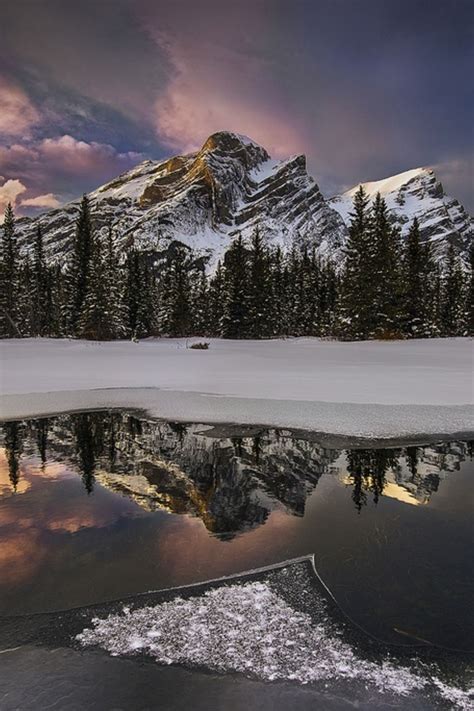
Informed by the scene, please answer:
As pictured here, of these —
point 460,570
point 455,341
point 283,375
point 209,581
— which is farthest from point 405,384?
point 455,341

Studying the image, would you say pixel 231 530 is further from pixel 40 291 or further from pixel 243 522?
pixel 40 291

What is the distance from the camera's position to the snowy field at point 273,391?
316 inches

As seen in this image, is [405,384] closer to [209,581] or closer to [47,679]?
[209,581]

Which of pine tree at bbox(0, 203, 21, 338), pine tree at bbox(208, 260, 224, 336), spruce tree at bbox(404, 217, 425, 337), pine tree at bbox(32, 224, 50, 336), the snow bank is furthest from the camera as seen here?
pine tree at bbox(208, 260, 224, 336)

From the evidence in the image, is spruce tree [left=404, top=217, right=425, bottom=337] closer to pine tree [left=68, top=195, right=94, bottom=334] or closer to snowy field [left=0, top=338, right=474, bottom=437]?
snowy field [left=0, top=338, right=474, bottom=437]

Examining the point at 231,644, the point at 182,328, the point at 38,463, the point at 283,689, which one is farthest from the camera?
the point at 182,328

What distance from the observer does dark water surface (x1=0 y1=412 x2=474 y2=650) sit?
311cm

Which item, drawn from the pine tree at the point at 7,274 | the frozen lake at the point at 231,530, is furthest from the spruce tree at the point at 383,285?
the pine tree at the point at 7,274

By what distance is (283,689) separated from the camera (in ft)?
7.38

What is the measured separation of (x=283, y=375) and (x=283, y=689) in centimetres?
1184

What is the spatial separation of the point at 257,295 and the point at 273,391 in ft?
126

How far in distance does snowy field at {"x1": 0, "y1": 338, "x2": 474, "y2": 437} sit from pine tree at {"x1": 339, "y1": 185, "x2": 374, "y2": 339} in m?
15.2

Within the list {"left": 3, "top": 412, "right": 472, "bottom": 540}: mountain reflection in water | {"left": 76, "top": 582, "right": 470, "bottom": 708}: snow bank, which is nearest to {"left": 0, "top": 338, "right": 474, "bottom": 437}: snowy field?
{"left": 3, "top": 412, "right": 472, "bottom": 540}: mountain reflection in water

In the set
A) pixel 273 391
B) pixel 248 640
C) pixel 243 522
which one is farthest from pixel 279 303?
pixel 248 640
